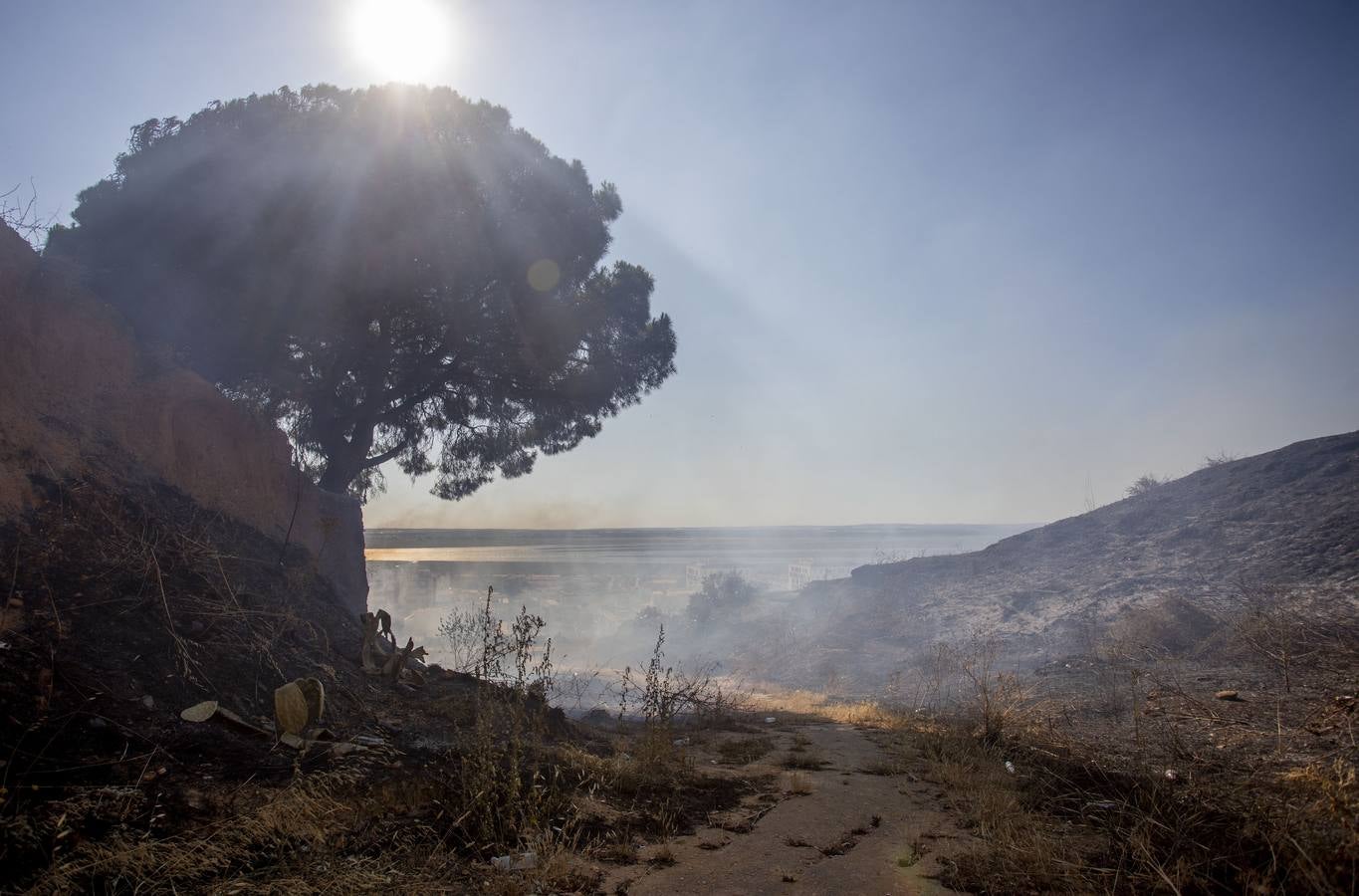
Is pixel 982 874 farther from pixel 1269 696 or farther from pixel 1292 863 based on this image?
pixel 1269 696

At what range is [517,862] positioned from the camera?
11.4 ft

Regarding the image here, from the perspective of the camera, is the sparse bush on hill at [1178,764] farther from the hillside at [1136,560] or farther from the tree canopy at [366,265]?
the tree canopy at [366,265]

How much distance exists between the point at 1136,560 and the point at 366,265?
15.1m

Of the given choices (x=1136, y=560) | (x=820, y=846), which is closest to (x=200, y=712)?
(x=820, y=846)

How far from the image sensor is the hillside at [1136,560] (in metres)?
11.1

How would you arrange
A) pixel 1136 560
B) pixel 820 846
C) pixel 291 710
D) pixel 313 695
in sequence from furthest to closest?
pixel 1136 560 → pixel 313 695 → pixel 291 710 → pixel 820 846

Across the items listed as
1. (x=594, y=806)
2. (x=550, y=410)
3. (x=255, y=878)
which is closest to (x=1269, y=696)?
(x=594, y=806)

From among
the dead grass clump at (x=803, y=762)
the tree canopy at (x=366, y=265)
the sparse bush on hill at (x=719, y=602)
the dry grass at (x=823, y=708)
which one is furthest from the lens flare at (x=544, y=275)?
the sparse bush on hill at (x=719, y=602)

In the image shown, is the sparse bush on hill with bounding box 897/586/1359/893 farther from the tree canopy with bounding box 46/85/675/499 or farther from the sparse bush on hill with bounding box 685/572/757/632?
the sparse bush on hill with bounding box 685/572/757/632

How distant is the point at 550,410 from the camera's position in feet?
43.2

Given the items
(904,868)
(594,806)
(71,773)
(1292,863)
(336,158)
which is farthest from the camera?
A: (336,158)

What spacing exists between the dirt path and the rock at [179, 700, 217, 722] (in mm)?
2872

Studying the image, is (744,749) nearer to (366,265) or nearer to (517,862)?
(517,862)

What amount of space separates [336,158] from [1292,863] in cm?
1226
